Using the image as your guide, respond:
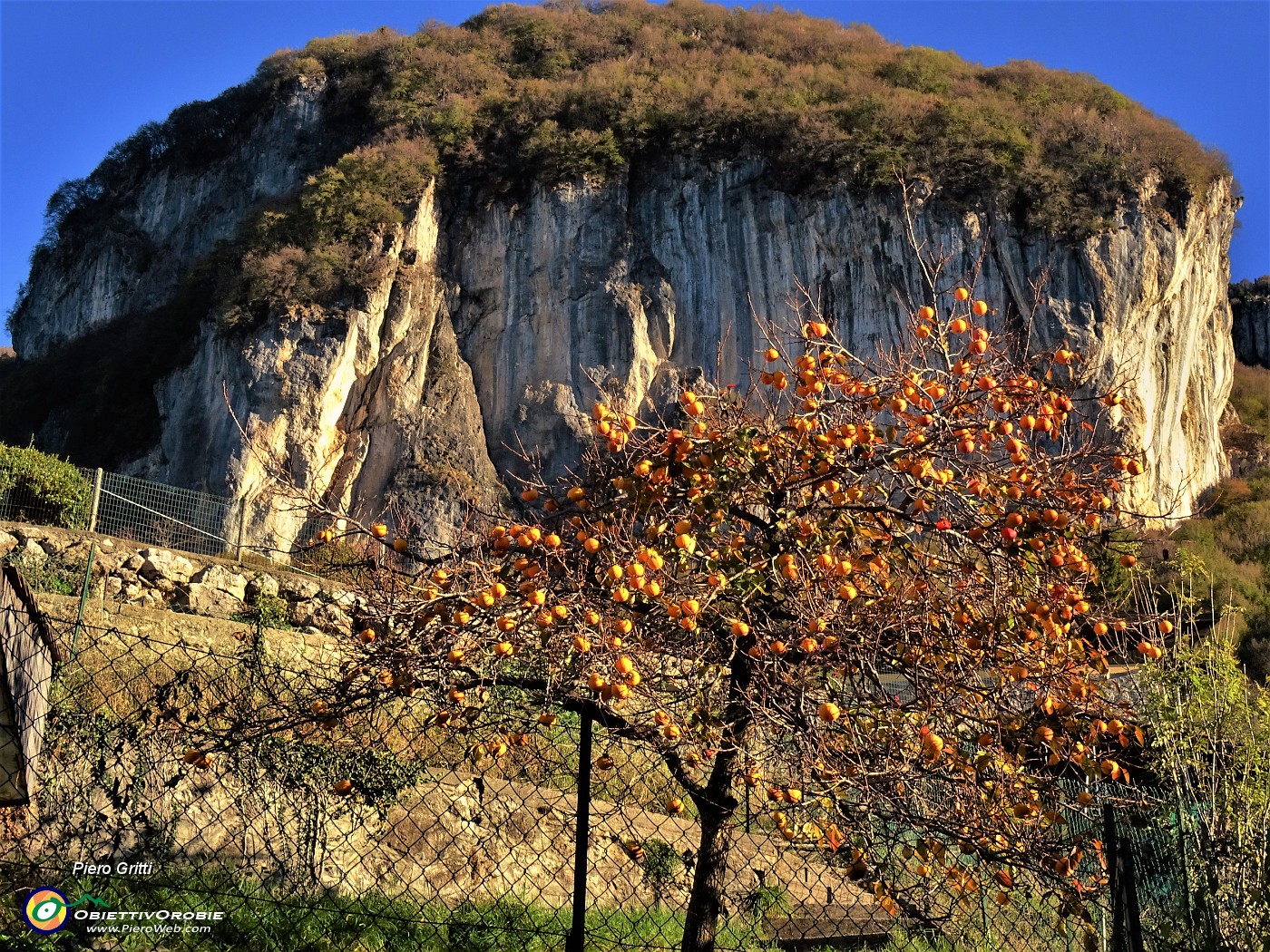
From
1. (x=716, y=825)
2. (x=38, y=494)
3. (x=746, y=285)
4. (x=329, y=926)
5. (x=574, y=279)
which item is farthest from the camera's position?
(x=574, y=279)

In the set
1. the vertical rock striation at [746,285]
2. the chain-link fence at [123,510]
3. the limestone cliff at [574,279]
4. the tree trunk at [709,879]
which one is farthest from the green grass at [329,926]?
the vertical rock striation at [746,285]

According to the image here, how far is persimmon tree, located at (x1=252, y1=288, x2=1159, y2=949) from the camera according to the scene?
3.38m

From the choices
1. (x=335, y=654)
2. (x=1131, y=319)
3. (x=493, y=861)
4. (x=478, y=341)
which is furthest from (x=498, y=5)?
(x=493, y=861)

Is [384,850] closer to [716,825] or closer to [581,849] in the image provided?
[716,825]

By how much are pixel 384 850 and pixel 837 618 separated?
327 cm

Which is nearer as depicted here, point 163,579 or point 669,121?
point 163,579

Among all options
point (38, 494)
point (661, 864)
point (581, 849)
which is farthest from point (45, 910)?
point (38, 494)

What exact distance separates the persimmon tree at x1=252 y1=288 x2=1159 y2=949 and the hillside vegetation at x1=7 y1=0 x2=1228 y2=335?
18.3m

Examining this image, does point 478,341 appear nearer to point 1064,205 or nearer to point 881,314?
point 881,314

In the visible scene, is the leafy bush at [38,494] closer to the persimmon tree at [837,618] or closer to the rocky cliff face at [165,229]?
the persimmon tree at [837,618]

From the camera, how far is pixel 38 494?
1296 centimetres

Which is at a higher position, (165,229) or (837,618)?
(165,229)

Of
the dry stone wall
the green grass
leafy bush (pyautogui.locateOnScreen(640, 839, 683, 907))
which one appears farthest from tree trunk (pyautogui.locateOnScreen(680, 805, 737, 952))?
the dry stone wall

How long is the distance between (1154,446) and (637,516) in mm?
21741
